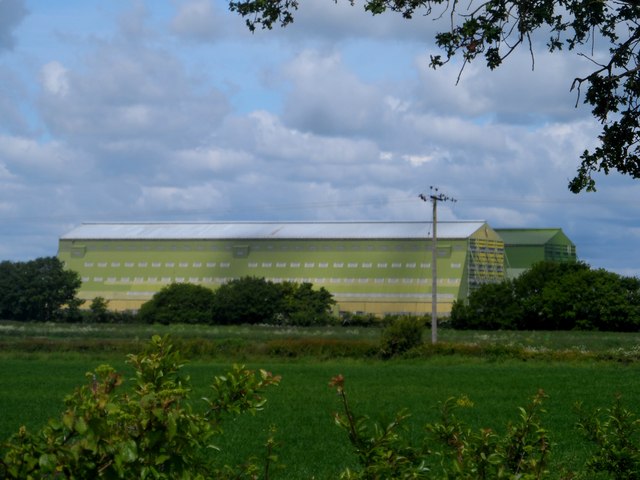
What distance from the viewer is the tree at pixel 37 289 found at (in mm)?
89188

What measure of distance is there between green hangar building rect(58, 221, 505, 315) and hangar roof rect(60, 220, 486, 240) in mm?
96

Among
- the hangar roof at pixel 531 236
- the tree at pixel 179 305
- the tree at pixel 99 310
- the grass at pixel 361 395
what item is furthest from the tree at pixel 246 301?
the grass at pixel 361 395

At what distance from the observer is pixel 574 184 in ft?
29.7

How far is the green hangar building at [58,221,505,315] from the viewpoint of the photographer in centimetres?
8194

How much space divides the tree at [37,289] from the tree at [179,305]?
27.6 feet

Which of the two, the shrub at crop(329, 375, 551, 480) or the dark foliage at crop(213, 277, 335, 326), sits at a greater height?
the dark foliage at crop(213, 277, 335, 326)

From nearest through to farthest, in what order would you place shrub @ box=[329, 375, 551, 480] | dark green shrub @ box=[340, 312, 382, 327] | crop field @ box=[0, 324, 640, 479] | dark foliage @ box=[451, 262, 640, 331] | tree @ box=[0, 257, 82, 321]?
shrub @ box=[329, 375, 551, 480] < crop field @ box=[0, 324, 640, 479] < dark foliage @ box=[451, 262, 640, 331] < dark green shrub @ box=[340, 312, 382, 327] < tree @ box=[0, 257, 82, 321]

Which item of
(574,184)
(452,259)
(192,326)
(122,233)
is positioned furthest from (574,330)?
(574,184)

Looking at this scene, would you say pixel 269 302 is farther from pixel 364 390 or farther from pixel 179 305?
pixel 364 390

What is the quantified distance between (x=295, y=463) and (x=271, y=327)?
219 ft

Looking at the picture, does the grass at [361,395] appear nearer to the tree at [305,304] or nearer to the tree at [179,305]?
the tree at [305,304]

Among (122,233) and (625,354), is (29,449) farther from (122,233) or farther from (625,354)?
(122,233)

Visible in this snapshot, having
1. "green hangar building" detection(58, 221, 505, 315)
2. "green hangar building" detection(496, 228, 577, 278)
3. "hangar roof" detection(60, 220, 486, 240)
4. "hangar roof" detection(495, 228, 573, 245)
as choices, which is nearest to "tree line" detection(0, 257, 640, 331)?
"green hangar building" detection(58, 221, 505, 315)

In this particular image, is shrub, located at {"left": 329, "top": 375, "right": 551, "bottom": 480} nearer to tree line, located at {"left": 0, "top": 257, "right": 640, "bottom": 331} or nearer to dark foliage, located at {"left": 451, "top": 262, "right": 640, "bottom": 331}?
tree line, located at {"left": 0, "top": 257, "right": 640, "bottom": 331}
